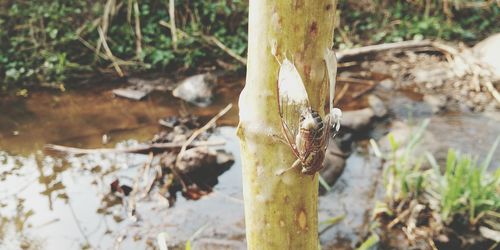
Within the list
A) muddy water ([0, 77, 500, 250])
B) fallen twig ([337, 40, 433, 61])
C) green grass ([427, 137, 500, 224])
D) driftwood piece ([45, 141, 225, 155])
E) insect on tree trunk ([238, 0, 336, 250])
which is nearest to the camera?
insect on tree trunk ([238, 0, 336, 250])

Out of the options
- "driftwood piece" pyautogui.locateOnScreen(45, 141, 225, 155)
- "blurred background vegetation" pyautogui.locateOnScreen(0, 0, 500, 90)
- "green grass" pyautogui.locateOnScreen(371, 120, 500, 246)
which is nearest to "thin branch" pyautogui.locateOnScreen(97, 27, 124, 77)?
"blurred background vegetation" pyautogui.locateOnScreen(0, 0, 500, 90)

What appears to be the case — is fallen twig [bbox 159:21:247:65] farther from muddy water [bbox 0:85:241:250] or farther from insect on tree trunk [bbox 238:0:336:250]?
insect on tree trunk [bbox 238:0:336:250]

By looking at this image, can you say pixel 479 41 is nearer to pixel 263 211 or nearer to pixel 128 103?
pixel 128 103

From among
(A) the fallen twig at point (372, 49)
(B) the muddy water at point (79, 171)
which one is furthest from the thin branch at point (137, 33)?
(A) the fallen twig at point (372, 49)

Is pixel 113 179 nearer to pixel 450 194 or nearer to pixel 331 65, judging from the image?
pixel 450 194

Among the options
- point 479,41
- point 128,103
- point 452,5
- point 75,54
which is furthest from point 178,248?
point 452,5

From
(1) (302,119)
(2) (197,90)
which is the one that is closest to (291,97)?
(1) (302,119)

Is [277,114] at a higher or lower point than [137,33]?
lower

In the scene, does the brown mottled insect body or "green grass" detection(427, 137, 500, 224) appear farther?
"green grass" detection(427, 137, 500, 224)
